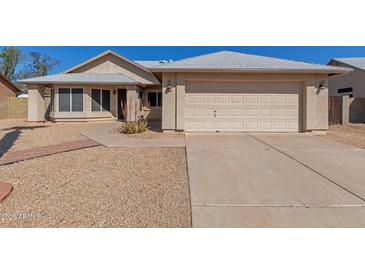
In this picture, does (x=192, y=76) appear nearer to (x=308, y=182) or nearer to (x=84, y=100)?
(x=308, y=182)

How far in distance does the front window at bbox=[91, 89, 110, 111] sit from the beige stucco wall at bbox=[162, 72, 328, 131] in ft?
26.9

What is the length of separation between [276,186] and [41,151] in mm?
6694

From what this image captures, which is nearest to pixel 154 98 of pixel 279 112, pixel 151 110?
pixel 151 110

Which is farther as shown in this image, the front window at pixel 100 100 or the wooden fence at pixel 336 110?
the front window at pixel 100 100

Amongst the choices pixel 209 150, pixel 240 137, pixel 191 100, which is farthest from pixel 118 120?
pixel 209 150

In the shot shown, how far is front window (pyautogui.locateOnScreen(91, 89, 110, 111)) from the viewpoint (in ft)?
58.5

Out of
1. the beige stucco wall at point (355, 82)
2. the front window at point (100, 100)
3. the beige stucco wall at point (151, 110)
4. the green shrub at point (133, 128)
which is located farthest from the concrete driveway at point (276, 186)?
the beige stucco wall at point (355, 82)

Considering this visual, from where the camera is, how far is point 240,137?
35.0 feet

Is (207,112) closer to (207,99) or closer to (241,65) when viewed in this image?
(207,99)

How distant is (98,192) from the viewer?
4.53 metres

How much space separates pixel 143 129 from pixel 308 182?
8179mm

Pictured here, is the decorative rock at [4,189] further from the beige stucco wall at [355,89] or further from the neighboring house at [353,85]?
the neighboring house at [353,85]

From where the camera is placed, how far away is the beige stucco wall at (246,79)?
11.5 metres

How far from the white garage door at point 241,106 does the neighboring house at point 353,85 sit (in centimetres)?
838
